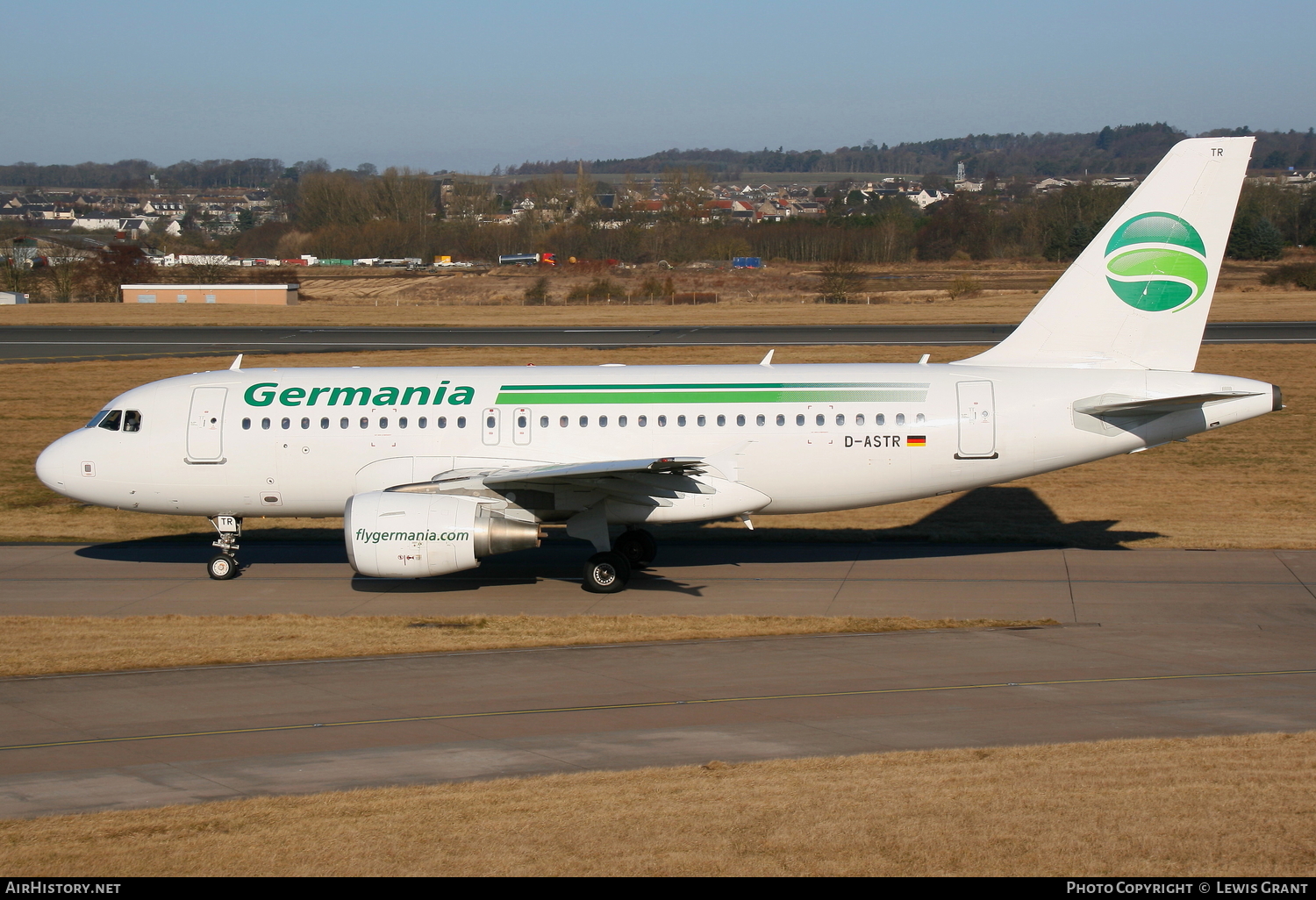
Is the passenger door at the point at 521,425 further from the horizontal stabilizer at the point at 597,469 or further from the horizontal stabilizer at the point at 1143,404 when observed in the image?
the horizontal stabilizer at the point at 1143,404

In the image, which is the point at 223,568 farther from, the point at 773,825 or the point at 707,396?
the point at 773,825

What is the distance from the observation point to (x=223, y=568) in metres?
22.8

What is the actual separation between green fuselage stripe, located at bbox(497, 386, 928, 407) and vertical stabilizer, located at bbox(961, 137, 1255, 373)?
3.36 metres

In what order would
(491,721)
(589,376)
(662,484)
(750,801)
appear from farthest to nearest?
(589,376) → (662,484) → (491,721) → (750,801)

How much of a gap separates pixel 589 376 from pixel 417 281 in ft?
319

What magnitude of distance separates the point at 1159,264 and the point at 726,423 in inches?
342

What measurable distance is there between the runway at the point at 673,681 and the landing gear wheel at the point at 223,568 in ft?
0.79

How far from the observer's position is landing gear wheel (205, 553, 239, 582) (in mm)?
22703

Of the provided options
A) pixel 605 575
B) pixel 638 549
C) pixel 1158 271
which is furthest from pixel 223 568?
pixel 1158 271

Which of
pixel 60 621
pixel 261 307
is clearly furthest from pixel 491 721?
pixel 261 307

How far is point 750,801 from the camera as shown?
11.1 meters

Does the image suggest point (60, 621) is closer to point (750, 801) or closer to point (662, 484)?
point (662, 484)

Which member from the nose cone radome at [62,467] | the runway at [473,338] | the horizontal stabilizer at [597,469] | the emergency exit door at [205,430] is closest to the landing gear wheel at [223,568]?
the emergency exit door at [205,430]

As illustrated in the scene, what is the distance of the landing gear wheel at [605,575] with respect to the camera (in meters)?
21.5
